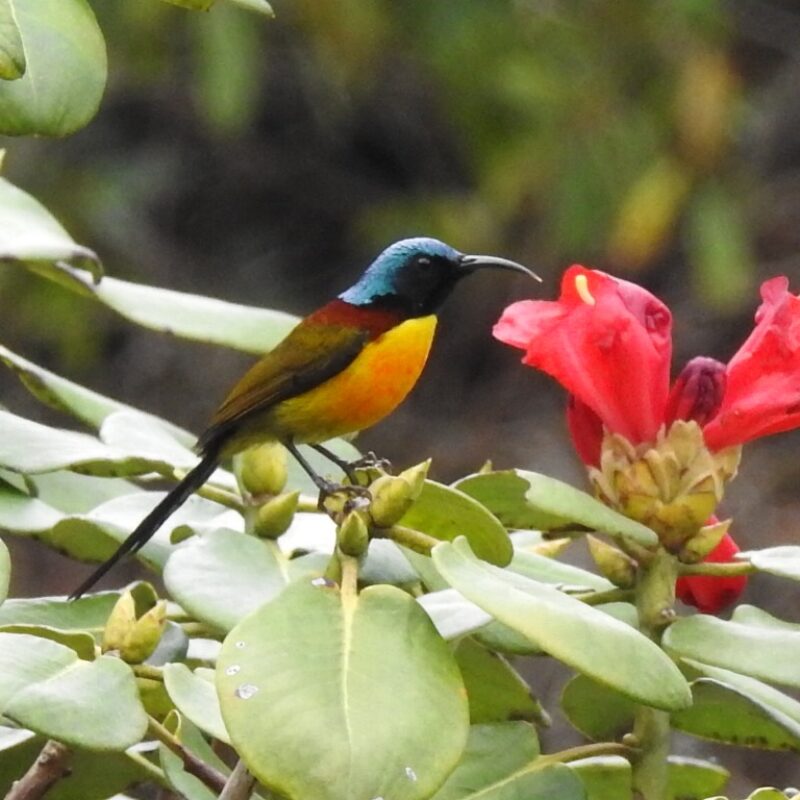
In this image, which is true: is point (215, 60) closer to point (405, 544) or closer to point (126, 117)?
point (126, 117)

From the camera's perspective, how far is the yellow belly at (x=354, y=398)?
1847 millimetres

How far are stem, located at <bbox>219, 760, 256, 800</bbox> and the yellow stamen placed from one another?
42cm

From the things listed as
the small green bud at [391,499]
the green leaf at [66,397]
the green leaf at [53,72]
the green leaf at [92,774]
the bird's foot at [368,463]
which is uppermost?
the green leaf at [53,72]

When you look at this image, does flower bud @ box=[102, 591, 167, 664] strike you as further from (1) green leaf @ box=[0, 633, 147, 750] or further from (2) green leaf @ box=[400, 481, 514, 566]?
(2) green leaf @ box=[400, 481, 514, 566]

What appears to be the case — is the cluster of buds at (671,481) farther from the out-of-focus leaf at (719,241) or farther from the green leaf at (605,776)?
the out-of-focus leaf at (719,241)

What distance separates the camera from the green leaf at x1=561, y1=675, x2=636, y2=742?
1.27 m

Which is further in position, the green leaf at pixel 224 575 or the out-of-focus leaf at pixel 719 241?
the out-of-focus leaf at pixel 719 241

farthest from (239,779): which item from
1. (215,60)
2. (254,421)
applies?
(215,60)

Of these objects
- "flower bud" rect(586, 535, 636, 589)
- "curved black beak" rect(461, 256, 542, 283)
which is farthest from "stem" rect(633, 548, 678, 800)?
"curved black beak" rect(461, 256, 542, 283)

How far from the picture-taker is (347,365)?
191 cm

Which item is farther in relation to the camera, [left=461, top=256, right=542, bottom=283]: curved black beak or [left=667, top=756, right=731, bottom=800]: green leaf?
[left=461, top=256, right=542, bottom=283]: curved black beak

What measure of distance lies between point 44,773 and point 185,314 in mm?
527

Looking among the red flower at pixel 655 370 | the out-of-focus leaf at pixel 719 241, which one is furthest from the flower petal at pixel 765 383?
the out-of-focus leaf at pixel 719 241

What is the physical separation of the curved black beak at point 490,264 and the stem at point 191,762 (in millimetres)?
755
